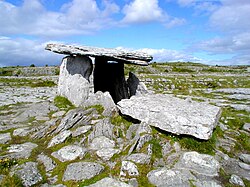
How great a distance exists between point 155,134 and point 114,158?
1.69m

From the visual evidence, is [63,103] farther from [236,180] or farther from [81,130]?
[236,180]

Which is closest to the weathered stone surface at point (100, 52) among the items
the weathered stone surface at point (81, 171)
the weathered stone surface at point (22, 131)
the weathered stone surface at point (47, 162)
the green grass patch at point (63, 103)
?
the green grass patch at point (63, 103)

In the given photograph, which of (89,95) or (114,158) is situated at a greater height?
(89,95)

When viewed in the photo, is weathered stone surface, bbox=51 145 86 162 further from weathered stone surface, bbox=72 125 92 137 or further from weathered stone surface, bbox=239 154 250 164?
weathered stone surface, bbox=239 154 250 164

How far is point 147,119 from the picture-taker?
8.73 meters

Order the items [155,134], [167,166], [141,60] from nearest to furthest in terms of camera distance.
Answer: [167,166] < [155,134] < [141,60]

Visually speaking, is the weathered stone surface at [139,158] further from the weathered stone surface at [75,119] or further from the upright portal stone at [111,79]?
the upright portal stone at [111,79]

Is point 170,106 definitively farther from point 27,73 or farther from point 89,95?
point 27,73

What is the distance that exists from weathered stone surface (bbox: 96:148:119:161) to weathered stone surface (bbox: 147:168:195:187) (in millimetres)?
1404

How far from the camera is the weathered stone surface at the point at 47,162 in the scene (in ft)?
22.3

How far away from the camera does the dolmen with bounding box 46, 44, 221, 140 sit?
806 cm

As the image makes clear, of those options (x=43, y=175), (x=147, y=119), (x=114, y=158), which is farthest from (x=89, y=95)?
(x=43, y=175)

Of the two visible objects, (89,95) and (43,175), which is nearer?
(43,175)

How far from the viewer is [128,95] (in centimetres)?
1447
